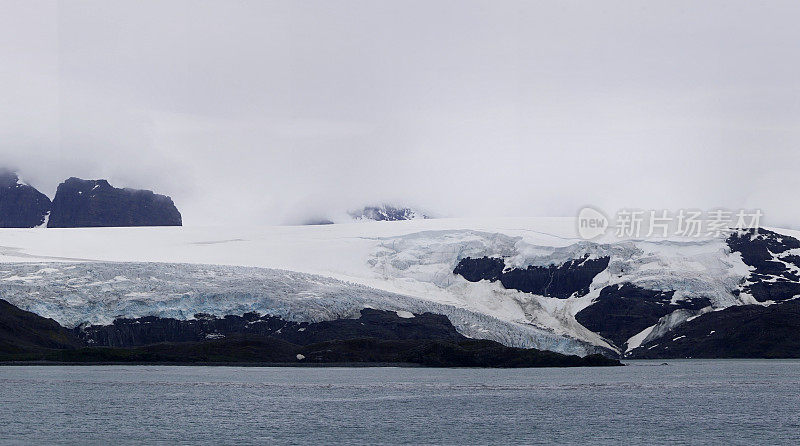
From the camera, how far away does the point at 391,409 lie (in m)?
79.1

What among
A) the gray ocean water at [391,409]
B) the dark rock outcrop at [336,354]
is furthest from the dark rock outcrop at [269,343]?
the gray ocean water at [391,409]

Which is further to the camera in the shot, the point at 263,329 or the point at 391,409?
the point at 263,329

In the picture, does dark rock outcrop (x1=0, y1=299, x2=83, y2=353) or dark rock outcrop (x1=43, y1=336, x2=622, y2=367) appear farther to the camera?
dark rock outcrop (x1=43, y1=336, x2=622, y2=367)

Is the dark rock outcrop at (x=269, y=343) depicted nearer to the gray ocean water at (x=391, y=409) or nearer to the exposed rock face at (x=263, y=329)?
the exposed rock face at (x=263, y=329)

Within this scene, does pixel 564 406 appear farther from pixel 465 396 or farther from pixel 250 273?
pixel 250 273

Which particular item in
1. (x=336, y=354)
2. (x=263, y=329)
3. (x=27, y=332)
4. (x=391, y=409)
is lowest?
(x=336, y=354)

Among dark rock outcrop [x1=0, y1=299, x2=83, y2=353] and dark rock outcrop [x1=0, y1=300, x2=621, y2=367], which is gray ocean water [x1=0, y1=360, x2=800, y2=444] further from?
dark rock outcrop [x1=0, y1=300, x2=621, y2=367]

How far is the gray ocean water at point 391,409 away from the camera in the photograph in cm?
6281

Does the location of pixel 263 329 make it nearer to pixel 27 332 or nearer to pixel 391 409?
pixel 27 332

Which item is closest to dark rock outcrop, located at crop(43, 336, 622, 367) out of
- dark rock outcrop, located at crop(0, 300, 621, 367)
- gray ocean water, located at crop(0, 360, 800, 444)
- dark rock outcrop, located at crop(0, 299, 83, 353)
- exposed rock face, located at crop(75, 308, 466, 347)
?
dark rock outcrop, located at crop(0, 300, 621, 367)

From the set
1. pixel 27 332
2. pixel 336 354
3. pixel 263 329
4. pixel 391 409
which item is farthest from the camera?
pixel 263 329

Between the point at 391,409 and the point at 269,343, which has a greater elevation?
the point at 269,343

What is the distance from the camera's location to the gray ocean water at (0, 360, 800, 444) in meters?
62.8

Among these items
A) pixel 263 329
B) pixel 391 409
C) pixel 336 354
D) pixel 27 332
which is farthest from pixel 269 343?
pixel 391 409
